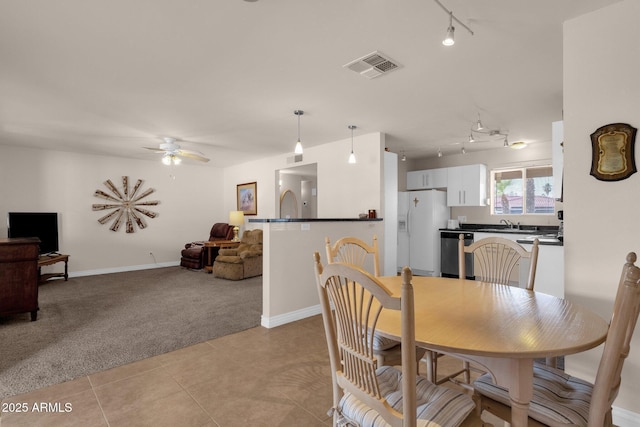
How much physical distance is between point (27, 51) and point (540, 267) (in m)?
4.78

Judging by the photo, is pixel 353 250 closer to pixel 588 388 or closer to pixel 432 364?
pixel 432 364

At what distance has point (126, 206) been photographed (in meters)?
6.63

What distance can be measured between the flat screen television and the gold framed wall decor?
23.4 ft

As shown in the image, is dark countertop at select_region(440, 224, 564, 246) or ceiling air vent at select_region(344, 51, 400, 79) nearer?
ceiling air vent at select_region(344, 51, 400, 79)

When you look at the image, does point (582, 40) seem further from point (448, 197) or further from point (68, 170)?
point (68, 170)

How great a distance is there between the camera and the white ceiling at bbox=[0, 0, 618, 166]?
1881 millimetres

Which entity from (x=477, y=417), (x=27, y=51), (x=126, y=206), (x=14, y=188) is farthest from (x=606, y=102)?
(x=14, y=188)

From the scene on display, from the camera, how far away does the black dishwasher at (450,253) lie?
5613 mm

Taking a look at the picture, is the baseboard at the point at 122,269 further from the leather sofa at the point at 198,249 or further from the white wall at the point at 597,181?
the white wall at the point at 597,181

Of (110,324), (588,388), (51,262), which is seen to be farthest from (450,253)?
(51,262)

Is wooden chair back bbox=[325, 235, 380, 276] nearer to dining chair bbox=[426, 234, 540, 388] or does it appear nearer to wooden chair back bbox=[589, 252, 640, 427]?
dining chair bbox=[426, 234, 540, 388]

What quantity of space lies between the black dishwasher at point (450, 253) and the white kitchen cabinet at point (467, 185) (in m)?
0.62

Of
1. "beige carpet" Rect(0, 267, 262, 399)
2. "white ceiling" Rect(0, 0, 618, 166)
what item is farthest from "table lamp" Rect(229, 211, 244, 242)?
"white ceiling" Rect(0, 0, 618, 166)

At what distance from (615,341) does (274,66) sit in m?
2.58
